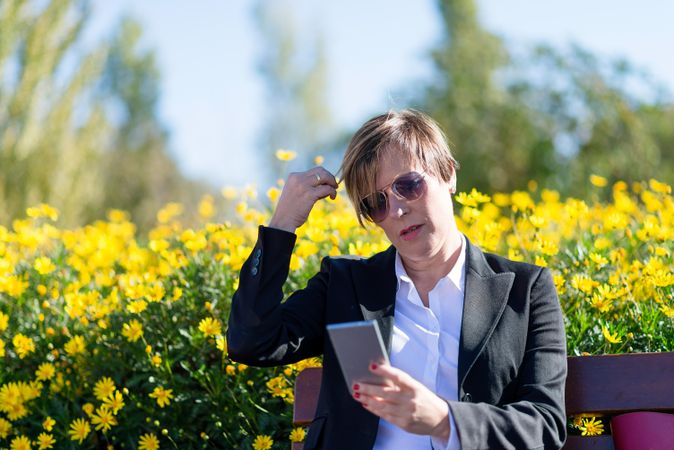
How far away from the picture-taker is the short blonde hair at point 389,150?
2.37 m

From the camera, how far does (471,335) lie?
226 cm

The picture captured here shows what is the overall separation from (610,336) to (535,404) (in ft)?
2.08

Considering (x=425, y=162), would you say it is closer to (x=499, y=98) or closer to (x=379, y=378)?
(x=379, y=378)

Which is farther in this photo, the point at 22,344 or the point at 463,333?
the point at 22,344

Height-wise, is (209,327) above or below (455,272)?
below

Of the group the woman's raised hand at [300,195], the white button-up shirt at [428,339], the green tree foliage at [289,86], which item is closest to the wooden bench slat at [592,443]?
the white button-up shirt at [428,339]

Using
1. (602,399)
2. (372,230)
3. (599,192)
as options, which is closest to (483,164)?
(599,192)

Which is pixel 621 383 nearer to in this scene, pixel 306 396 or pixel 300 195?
pixel 306 396

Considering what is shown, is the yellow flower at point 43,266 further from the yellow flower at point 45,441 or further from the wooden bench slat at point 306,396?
the wooden bench slat at point 306,396

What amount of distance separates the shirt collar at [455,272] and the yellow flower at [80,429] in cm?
134

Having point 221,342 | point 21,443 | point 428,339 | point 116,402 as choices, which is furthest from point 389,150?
point 21,443

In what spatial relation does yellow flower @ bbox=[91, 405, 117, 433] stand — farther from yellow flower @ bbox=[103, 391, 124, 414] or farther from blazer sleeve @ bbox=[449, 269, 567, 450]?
blazer sleeve @ bbox=[449, 269, 567, 450]

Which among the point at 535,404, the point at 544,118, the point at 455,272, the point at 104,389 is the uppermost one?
the point at 544,118

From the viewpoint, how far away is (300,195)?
237cm
